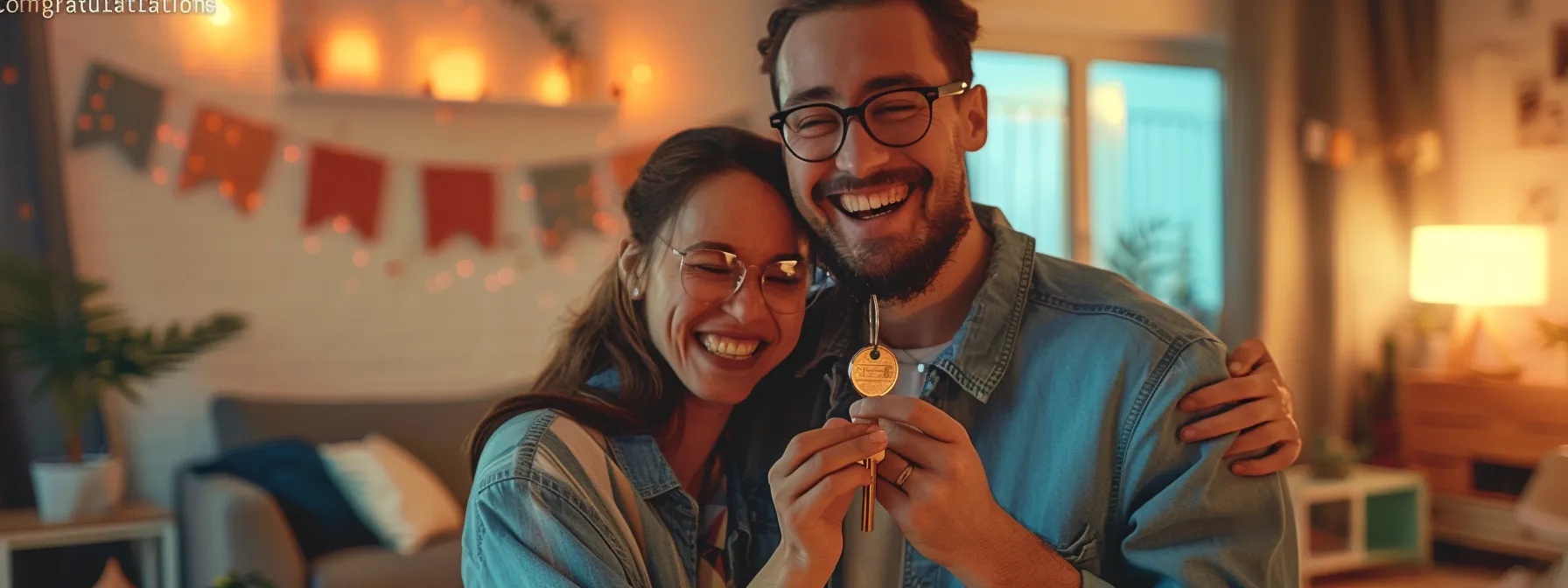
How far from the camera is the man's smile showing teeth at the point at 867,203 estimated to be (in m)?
1.41

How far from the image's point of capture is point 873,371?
4.12ft

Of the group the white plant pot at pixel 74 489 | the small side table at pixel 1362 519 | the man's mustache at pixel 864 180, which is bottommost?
the small side table at pixel 1362 519

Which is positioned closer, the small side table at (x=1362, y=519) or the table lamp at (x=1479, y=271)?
the small side table at (x=1362, y=519)

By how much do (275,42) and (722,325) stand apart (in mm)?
2891

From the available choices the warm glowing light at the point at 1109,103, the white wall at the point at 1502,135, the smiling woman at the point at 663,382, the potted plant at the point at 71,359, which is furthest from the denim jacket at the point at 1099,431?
the white wall at the point at 1502,135

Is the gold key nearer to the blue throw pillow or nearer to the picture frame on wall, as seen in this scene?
the blue throw pillow

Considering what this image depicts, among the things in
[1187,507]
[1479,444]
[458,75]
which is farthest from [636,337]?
[1479,444]

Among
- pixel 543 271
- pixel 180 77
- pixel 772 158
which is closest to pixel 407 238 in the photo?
pixel 543 271

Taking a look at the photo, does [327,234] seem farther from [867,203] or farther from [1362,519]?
[1362,519]

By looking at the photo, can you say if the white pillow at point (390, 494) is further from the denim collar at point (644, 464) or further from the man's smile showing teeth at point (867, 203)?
the man's smile showing teeth at point (867, 203)

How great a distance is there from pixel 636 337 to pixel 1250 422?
27.5 inches

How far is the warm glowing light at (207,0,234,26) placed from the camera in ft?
12.1

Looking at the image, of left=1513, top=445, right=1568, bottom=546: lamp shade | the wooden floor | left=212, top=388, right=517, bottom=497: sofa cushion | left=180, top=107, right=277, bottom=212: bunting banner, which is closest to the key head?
left=212, top=388, right=517, bottom=497: sofa cushion

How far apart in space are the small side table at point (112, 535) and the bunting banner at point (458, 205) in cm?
119
